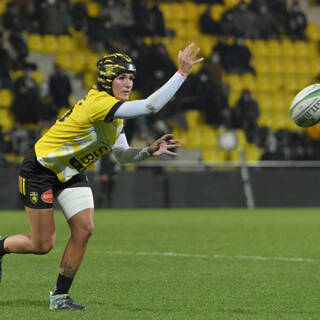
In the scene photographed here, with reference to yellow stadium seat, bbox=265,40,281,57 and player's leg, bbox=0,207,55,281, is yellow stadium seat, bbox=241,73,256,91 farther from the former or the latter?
player's leg, bbox=0,207,55,281

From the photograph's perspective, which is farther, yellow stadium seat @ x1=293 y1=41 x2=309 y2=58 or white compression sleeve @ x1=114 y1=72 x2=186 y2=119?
yellow stadium seat @ x1=293 y1=41 x2=309 y2=58

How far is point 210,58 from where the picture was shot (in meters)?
23.2

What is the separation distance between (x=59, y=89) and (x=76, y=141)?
1381cm

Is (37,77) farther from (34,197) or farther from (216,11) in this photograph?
(34,197)

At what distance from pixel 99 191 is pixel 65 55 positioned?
15.6ft

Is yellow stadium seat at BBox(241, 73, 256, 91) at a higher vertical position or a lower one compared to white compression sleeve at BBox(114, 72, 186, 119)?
lower

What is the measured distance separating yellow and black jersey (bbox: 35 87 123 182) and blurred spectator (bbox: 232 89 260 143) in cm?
1605

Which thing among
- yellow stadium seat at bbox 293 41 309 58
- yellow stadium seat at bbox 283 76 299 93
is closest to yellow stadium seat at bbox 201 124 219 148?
yellow stadium seat at bbox 283 76 299 93

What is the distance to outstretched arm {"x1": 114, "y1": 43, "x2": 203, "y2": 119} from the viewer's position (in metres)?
5.66

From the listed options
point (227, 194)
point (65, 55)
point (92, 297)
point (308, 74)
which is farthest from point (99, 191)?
point (92, 297)

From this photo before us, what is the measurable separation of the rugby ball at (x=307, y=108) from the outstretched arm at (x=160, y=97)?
2645 millimetres

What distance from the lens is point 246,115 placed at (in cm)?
2228

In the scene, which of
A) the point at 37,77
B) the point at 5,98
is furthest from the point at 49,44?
the point at 5,98

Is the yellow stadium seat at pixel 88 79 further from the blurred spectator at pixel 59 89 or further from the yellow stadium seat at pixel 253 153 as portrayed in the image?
the yellow stadium seat at pixel 253 153
